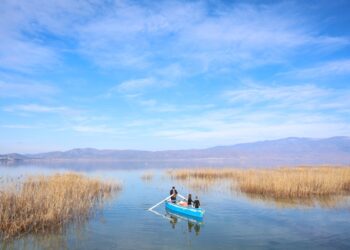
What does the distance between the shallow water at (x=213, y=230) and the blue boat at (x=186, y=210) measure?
45cm

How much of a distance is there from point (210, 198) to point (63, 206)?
38.5ft

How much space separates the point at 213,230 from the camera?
1567 centimetres

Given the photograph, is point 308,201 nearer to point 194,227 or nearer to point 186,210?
point 186,210

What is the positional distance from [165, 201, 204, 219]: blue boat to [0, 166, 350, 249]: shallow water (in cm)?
45

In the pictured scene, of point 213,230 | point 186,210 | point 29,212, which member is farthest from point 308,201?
point 29,212

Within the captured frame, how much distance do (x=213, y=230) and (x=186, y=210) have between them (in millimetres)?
2908

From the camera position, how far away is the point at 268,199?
24156 mm

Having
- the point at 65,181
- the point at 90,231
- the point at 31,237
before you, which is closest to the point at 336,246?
the point at 90,231

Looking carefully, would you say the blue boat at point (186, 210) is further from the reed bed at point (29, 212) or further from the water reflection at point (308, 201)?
the water reflection at point (308, 201)

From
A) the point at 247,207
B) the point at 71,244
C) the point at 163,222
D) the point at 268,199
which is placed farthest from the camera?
the point at 268,199

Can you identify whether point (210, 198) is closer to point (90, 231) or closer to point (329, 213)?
point (329, 213)

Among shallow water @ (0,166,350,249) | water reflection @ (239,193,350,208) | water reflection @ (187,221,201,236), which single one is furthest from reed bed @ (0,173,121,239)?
water reflection @ (239,193,350,208)

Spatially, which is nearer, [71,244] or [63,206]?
[71,244]

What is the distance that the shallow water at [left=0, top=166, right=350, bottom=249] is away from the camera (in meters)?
13.2
